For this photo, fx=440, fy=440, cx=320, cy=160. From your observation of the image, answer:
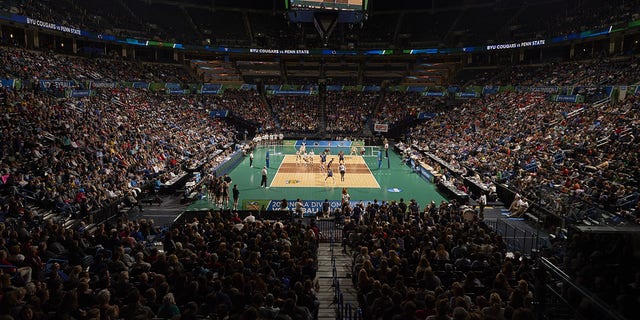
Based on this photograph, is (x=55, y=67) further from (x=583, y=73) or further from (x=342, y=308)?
(x=583, y=73)

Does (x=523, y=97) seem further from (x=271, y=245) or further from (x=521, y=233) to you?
(x=271, y=245)

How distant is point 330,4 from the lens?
3538cm

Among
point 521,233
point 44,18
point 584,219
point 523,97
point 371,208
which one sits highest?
point 44,18

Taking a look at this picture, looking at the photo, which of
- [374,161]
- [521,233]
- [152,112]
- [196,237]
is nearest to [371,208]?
[521,233]

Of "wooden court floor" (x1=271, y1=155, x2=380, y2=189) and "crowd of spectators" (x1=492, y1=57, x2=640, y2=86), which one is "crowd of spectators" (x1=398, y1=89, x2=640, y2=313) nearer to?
"crowd of spectators" (x1=492, y1=57, x2=640, y2=86)

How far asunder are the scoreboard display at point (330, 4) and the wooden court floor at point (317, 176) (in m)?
12.6

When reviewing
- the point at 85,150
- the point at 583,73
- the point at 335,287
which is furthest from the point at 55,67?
the point at 583,73

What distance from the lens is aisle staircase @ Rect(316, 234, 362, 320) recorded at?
33.0 ft

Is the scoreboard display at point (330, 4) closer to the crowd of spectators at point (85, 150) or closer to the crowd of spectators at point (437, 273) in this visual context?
the crowd of spectators at point (85, 150)

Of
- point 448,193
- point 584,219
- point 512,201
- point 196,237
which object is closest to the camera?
point 584,219

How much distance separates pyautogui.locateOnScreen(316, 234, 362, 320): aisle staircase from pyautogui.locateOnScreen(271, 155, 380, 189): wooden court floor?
13101 millimetres

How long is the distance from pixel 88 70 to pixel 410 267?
4239 cm

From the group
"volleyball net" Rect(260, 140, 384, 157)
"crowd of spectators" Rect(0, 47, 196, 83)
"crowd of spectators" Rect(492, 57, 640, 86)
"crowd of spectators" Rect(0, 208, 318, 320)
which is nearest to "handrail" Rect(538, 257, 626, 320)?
"crowd of spectators" Rect(0, 208, 318, 320)

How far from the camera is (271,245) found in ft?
38.1
